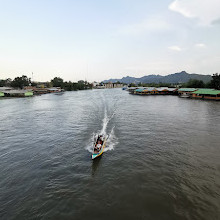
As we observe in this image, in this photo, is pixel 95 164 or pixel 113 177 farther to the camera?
pixel 95 164

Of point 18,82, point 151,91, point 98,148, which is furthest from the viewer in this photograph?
point 18,82

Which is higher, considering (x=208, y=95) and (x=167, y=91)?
(x=167, y=91)

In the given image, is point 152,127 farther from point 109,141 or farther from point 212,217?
point 212,217

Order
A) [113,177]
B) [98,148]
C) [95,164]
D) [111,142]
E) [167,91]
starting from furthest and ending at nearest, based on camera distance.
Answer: [167,91] < [111,142] < [98,148] < [95,164] < [113,177]

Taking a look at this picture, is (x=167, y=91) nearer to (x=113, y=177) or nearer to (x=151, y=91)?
(x=151, y=91)

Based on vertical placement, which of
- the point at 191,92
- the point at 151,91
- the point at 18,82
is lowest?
the point at 191,92

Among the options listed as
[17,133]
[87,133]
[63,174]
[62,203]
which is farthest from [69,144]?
[17,133]

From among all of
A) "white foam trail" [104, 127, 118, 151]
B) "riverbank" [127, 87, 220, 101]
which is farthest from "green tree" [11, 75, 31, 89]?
"white foam trail" [104, 127, 118, 151]

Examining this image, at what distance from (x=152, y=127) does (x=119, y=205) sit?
82.0 feet

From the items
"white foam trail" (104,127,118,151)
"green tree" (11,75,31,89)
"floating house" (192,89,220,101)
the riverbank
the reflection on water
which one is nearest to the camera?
the reflection on water

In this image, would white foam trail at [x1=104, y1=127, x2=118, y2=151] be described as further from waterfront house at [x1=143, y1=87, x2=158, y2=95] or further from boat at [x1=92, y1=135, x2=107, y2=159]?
waterfront house at [x1=143, y1=87, x2=158, y2=95]

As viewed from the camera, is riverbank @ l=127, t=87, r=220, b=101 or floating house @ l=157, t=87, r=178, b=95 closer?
riverbank @ l=127, t=87, r=220, b=101

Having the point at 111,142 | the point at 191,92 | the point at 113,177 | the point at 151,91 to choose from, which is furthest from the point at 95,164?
the point at 151,91

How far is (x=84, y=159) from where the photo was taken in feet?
71.2
